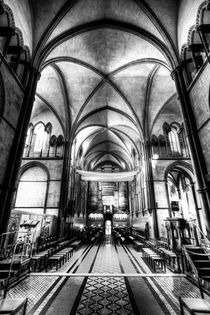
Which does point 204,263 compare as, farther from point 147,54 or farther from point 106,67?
point 106,67

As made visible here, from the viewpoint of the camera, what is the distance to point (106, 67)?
41.4 ft

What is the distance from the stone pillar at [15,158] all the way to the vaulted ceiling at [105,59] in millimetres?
1892

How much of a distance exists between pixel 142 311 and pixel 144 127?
13731mm

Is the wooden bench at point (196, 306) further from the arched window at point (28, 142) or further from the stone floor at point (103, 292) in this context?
the arched window at point (28, 142)

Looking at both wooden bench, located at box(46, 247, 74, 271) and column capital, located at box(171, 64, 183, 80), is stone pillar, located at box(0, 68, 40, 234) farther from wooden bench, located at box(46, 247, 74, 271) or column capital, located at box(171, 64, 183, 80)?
column capital, located at box(171, 64, 183, 80)

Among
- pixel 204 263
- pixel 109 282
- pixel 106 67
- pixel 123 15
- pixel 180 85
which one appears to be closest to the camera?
pixel 204 263

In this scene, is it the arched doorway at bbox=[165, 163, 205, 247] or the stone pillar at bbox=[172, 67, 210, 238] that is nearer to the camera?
the stone pillar at bbox=[172, 67, 210, 238]

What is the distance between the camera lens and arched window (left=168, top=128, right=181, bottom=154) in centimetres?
1534

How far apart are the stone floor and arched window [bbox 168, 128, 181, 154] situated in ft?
37.1

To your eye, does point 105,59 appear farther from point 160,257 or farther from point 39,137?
point 160,257

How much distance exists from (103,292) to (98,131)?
17.9 meters

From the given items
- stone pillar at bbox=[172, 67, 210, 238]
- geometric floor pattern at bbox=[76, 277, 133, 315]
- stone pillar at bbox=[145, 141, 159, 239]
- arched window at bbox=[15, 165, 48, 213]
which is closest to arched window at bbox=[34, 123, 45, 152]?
arched window at bbox=[15, 165, 48, 213]

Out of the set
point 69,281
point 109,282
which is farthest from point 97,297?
point 69,281

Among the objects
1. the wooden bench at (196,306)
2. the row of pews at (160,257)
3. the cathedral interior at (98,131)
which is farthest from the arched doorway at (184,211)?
the wooden bench at (196,306)
